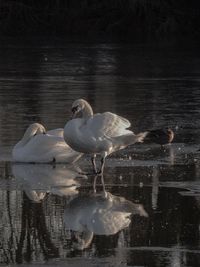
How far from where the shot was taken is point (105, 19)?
51.5 meters

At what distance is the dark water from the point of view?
779 centimetres

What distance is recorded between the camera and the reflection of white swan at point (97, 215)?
8430mm

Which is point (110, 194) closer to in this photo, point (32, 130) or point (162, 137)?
point (32, 130)

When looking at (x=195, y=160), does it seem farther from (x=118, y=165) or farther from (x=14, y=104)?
(x=14, y=104)

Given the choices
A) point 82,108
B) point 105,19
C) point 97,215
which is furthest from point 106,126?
point 105,19

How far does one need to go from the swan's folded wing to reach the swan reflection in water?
0.54 metres

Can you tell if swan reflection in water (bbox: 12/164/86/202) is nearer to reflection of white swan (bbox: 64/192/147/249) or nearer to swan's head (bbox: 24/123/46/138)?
reflection of white swan (bbox: 64/192/147/249)

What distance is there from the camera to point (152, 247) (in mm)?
7906

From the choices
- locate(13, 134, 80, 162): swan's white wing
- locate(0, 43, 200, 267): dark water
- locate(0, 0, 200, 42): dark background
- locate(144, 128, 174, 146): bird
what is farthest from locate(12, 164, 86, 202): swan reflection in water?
locate(0, 0, 200, 42): dark background

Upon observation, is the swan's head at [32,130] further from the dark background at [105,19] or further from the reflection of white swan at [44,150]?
the dark background at [105,19]

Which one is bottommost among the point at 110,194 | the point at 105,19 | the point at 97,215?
the point at 97,215

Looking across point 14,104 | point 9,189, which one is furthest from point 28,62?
point 9,189

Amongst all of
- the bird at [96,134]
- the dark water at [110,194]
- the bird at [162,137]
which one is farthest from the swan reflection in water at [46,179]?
the bird at [162,137]

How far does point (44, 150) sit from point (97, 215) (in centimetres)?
354
